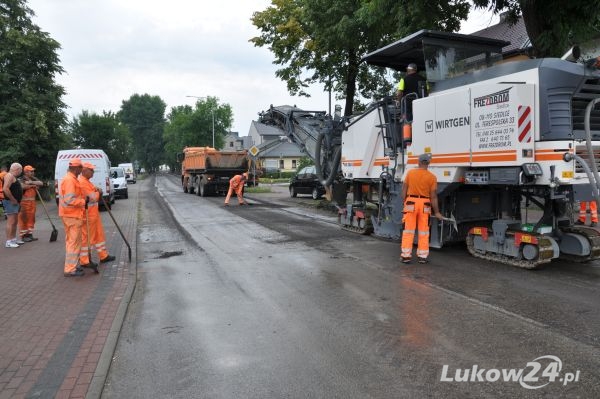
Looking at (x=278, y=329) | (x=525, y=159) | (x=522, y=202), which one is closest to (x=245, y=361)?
(x=278, y=329)

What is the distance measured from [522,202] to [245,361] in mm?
6913

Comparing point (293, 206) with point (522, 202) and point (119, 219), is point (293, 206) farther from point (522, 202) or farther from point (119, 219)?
point (522, 202)

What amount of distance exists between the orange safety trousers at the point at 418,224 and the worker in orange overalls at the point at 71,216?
5.15 m

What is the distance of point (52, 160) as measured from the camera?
2709 cm

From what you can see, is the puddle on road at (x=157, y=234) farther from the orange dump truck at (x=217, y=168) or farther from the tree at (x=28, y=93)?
the tree at (x=28, y=93)

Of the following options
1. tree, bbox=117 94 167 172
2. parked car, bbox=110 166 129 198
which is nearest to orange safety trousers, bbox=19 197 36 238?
parked car, bbox=110 166 129 198

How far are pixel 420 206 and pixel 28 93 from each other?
24.1m

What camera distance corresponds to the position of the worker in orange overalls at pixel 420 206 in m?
Result: 8.16

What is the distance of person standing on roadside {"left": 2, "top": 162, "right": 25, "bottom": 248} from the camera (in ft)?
33.6

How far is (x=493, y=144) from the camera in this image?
7.54 meters

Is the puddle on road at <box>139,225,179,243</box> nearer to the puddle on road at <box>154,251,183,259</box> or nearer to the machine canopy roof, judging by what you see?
the puddle on road at <box>154,251,183,259</box>

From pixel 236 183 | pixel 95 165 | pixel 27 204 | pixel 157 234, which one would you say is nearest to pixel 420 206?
pixel 157 234

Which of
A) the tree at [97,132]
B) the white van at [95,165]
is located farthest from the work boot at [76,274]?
the tree at [97,132]

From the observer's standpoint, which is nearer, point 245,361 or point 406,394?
point 406,394
